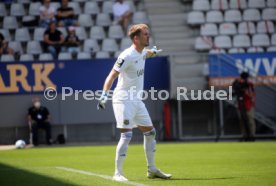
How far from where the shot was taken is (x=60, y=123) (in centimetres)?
2220

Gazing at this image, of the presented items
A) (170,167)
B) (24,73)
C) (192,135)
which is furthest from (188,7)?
(170,167)

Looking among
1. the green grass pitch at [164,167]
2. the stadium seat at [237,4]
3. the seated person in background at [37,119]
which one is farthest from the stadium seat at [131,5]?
the green grass pitch at [164,167]

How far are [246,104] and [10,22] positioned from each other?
9.33 metres

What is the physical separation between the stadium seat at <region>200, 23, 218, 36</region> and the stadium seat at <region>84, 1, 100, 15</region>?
4.03 metres

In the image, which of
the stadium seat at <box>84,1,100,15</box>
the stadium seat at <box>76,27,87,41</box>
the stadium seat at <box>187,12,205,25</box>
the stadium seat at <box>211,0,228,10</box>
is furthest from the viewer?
the stadium seat at <box>211,0,228,10</box>

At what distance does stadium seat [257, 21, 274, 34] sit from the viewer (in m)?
24.7

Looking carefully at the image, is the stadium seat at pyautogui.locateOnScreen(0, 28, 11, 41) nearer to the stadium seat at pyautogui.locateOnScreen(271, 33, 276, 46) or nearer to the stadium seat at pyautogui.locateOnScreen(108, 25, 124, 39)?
the stadium seat at pyautogui.locateOnScreen(108, 25, 124, 39)

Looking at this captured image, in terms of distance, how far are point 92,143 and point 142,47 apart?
12.6m

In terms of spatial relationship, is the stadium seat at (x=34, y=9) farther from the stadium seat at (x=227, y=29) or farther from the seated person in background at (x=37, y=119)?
the stadium seat at (x=227, y=29)

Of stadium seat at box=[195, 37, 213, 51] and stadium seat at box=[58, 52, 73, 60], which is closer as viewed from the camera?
stadium seat at box=[58, 52, 73, 60]

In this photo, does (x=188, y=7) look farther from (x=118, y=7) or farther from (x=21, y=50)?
(x=21, y=50)

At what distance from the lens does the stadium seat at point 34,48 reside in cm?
2369

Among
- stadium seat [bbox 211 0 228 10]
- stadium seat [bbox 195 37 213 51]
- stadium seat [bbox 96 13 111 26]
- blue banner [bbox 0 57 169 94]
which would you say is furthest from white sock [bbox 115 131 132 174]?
stadium seat [bbox 211 0 228 10]

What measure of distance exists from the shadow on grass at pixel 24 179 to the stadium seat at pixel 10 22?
13470 millimetres
